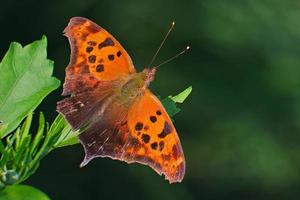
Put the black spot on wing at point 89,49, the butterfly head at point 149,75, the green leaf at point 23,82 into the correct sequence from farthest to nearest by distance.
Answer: the butterfly head at point 149,75, the black spot on wing at point 89,49, the green leaf at point 23,82

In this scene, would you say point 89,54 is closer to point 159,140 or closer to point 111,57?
point 111,57

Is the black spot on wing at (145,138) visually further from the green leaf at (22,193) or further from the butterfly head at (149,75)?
the green leaf at (22,193)

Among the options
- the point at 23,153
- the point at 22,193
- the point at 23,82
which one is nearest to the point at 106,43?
the point at 23,82

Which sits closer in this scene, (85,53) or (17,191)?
(17,191)

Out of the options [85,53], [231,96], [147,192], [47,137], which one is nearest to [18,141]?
[47,137]

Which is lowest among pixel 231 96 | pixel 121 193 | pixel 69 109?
pixel 121 193

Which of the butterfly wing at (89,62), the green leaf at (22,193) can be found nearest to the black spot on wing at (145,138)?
the butterfly wing at (89,62)

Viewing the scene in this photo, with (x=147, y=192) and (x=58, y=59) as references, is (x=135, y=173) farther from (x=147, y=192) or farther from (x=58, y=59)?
(x=58, y=59)
